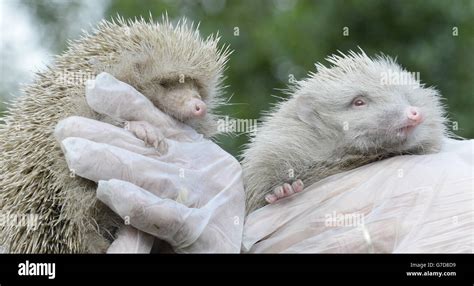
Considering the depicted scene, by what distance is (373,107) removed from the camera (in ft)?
8.63

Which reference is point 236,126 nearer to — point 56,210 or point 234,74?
point 56,210

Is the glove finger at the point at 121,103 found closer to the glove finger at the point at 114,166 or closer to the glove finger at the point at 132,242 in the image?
the glove finger at the point at 114,166

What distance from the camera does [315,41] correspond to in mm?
5531

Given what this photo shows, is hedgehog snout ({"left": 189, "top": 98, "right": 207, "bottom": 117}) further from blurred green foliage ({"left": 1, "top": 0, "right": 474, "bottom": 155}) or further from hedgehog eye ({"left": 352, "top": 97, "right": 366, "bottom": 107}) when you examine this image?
blurred green foliage ({"left": 1, "top": 0, "right": 474, "bottom": 155})

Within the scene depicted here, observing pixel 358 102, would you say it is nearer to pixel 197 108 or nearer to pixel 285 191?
pixel 285 191

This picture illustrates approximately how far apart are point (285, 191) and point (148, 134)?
0.48 meters

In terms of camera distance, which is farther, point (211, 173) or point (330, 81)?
point (330, 81)

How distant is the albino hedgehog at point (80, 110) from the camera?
2230mm

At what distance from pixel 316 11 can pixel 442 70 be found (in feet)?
3.69

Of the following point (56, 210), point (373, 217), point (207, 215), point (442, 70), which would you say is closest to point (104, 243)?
point (56, 210)

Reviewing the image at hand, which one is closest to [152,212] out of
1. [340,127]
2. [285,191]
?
[285,191]

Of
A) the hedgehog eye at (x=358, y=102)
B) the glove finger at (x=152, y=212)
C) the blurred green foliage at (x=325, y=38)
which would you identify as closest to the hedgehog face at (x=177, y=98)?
the glove finger at (x=152, y=212)

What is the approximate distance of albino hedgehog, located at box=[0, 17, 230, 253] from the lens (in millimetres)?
2230

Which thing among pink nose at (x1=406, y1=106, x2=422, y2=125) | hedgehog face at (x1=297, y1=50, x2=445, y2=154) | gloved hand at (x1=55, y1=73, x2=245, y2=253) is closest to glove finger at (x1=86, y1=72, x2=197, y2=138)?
gloved hand at (x1=55, y1=73, x2=245, y2=253)
